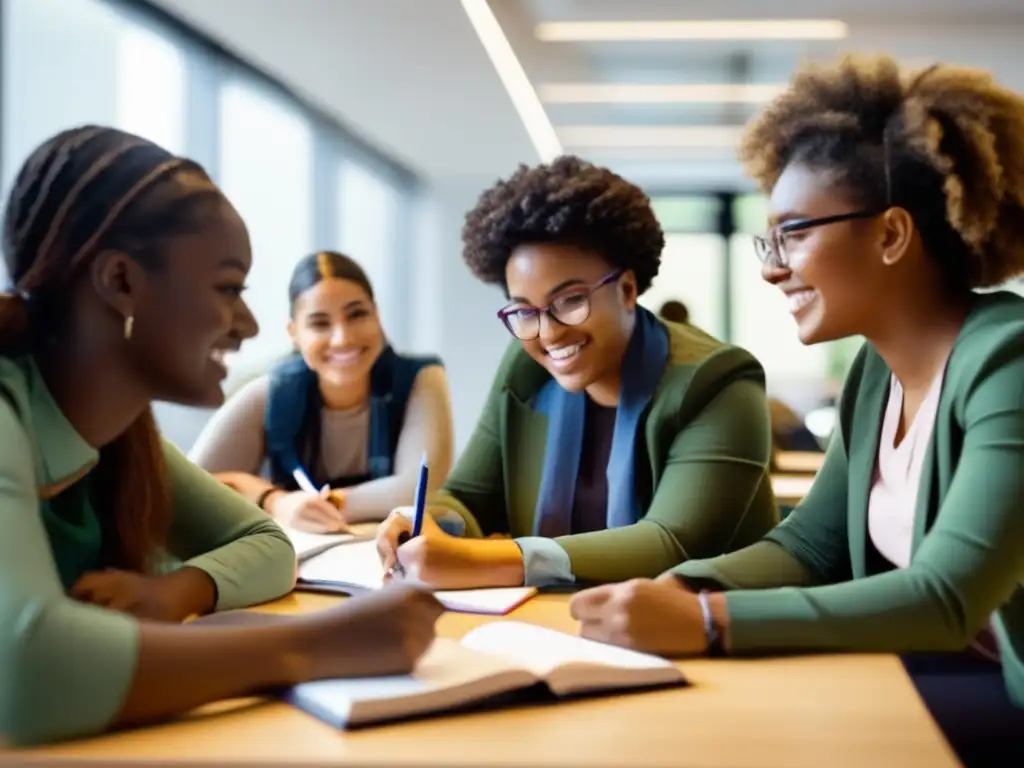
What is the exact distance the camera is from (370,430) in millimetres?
2641

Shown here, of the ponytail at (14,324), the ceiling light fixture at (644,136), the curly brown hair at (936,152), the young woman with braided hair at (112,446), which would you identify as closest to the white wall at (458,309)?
the ceiling light fixture at (644,136)

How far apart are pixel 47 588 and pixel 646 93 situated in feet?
17.4

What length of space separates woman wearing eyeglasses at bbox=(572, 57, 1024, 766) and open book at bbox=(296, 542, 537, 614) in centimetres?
21

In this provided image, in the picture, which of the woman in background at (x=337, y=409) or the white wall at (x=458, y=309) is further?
the white wall at (x=458, y=309)

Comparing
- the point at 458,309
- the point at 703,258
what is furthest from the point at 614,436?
the point at 703,258

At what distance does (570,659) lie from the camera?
0.97m

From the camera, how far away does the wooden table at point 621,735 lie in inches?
30.4

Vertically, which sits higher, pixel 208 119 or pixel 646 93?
pixel 646 93

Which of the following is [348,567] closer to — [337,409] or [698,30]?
[337,409]

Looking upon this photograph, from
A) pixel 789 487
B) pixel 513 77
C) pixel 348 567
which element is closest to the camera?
pixel 348 567

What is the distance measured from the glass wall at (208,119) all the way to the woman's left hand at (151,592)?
0.32 m

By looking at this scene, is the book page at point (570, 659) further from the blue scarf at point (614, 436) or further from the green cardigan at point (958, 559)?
the blue scarf at point (614, 436)

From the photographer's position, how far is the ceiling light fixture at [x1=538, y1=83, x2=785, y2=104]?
5.50 m

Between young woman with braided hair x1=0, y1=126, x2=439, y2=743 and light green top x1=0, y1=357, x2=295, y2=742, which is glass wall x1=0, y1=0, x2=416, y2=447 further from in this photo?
light green top x1=0, y1=357, x2=295, y2=742
